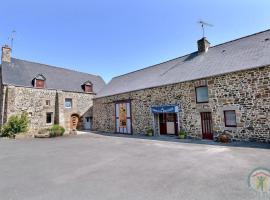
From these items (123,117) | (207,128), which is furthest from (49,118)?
(207,128)

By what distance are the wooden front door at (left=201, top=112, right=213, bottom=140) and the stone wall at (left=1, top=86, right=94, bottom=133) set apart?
47.8ft

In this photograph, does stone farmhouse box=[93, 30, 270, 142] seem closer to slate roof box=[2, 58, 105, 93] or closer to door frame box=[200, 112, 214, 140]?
door frame box=[200, 112, 214, 140]

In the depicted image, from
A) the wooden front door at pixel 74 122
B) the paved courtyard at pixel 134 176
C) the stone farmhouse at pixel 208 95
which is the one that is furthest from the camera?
the wooden front door at pixel 74 122

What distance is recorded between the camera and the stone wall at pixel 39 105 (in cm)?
1676

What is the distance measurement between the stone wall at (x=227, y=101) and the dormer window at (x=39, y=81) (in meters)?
11.4

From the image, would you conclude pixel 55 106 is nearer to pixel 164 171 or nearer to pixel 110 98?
pixel 110 98

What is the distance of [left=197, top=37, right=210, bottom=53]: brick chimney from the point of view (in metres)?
15.0

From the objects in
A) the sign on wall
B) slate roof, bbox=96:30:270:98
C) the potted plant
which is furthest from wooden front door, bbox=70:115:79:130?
the potted plant

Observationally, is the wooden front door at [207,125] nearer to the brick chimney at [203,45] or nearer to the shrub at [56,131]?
the brick chimney at [203,45]

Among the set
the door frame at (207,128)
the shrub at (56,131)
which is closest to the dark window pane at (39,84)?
the shrub at (56,131)

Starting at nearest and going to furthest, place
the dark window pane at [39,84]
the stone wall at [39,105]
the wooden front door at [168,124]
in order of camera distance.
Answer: the wooden front door at [168,124]
the stone wall at [39,105]
the dark window pane at [39,84]

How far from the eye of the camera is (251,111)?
9.68 meters

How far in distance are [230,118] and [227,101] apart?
102cm

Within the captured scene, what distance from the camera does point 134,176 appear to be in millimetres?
5188
